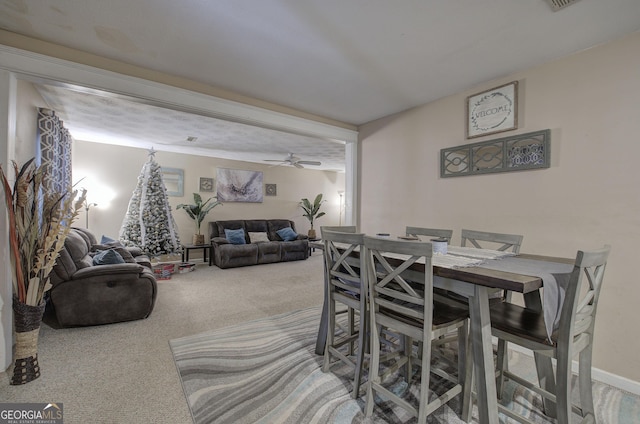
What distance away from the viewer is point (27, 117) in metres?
2.52

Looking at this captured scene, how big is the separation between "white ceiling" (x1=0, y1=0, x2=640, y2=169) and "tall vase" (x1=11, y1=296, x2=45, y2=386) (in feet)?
6.39

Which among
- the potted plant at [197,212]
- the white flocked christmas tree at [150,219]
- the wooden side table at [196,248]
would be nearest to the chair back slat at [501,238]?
the white flocked christmas tree at [150,219]

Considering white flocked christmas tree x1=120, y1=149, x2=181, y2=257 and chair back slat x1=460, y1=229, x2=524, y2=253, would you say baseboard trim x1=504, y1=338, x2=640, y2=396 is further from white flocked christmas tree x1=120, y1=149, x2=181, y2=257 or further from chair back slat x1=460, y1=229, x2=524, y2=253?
white flocked christmas tree x1=120, y1=149, x2=181, y2=257

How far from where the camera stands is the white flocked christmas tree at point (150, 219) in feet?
15.2

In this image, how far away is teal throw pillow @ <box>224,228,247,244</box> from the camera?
18.7 feet

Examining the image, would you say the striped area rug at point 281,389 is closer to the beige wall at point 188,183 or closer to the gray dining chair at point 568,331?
the gray dining chair at point 568,331

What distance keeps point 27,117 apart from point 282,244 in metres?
4.24

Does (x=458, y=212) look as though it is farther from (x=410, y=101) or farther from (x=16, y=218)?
(x=16, y=218)

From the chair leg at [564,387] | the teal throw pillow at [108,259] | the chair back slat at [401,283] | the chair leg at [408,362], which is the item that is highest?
the chair back slat at [401,283]

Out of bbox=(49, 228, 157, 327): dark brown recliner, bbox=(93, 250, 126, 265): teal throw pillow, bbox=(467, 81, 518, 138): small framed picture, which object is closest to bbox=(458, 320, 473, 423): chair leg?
bbox=(467, 81, 518, 138): small framed picture

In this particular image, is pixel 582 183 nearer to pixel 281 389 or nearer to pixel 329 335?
pixel 329 335

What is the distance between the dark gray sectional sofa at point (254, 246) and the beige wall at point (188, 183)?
0.36m

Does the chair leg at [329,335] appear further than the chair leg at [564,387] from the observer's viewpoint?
Yes

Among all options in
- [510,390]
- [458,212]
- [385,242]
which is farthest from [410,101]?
[510,390]
